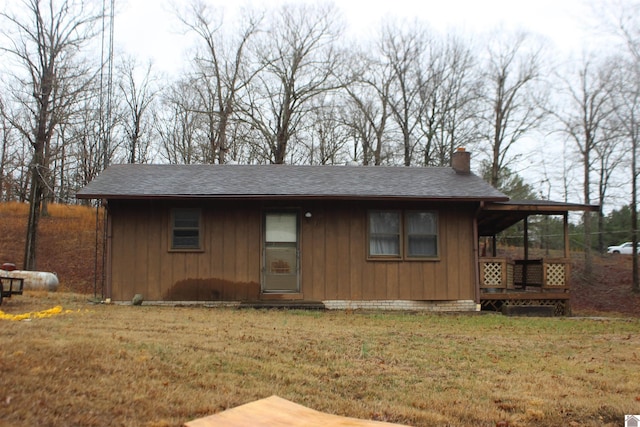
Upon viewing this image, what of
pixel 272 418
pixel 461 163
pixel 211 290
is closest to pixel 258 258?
pixel 211 290

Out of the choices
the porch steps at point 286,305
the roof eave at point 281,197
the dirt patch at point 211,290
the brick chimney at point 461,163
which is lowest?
the porch steps at point 286,305

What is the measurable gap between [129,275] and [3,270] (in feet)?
8.29

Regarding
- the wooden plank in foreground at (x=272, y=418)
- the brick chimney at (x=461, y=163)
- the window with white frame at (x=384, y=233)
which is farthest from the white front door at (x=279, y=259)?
the wooden plank in foreground at (x=272, y=418)

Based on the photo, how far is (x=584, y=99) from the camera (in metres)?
27.0

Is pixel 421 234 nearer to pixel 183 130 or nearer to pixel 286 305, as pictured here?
pixel 286 305

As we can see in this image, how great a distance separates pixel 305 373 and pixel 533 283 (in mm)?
10437

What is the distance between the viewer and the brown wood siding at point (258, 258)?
43.5 feet

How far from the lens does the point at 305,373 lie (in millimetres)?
6035

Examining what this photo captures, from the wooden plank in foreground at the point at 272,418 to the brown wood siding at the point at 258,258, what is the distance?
9115 millimetres

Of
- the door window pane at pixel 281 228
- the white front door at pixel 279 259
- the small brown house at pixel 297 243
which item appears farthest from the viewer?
the door window pane at pixel 281 228

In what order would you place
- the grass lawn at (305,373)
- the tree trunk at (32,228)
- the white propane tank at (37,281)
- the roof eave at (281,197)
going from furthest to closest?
the tree trunk at (32,228), the white propane tank at (37,281), the roof eave at (281,197), the grass lawn at (305,373)

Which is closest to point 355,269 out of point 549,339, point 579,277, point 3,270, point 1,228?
point 549,339

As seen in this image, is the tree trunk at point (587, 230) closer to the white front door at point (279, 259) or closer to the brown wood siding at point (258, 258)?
the brown wood siding at point (258, 258)

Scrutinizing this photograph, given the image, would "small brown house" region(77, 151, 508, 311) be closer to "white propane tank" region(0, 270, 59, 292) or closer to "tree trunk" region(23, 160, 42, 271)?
"white propane tank" region(0, 270, 59, 292)
